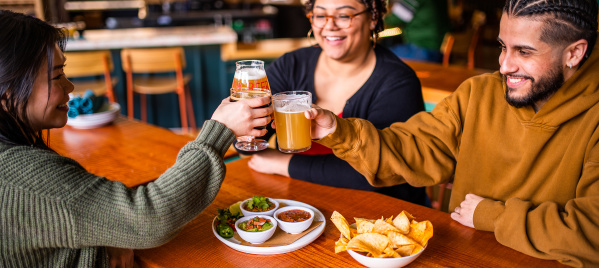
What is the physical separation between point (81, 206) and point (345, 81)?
4.61ft

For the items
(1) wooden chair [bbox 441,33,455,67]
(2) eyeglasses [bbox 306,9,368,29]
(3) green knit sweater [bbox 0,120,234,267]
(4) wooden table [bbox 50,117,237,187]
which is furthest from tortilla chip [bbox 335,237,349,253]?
(1) wooden chair [bbox 441,33,455,67]

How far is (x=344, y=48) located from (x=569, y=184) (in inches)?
40.8

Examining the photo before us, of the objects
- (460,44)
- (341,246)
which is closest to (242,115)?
(341,246)

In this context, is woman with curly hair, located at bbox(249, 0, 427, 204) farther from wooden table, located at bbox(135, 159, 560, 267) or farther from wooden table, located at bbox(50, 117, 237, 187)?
wooden table, located at bbox(50, 117, 237, 187)

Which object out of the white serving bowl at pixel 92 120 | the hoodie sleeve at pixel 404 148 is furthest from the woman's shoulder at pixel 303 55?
the white serving bowl at pixel 92 120

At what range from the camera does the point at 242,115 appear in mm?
1345

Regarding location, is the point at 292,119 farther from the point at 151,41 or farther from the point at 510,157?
the point at 151,41

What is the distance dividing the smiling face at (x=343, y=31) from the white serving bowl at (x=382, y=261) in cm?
112

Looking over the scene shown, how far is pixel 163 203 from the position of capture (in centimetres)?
117

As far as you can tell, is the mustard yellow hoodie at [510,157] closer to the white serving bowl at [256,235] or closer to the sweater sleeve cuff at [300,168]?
the sweater sleeve cuff at [300,168]

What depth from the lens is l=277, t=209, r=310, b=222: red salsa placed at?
142 cm

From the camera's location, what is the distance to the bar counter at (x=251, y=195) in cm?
129

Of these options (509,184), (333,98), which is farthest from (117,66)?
(509,184)

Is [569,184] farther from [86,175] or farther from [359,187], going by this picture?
[86,175]
